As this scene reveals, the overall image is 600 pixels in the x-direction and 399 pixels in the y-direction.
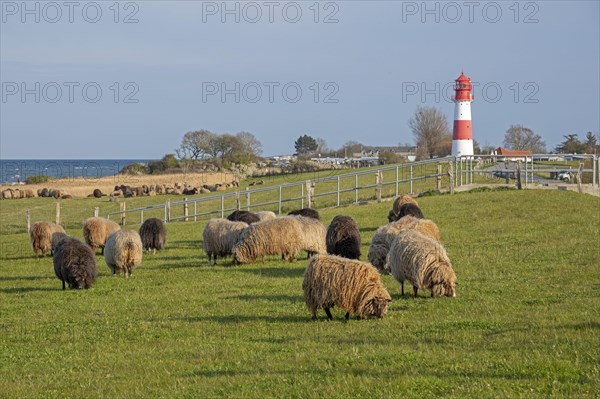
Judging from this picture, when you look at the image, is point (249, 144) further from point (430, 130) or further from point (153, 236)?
point (153, 236)

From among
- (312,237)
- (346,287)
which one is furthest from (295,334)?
(312,237)

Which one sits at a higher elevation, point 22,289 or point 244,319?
point 244,319

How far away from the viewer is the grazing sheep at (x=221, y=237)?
76.9 feet

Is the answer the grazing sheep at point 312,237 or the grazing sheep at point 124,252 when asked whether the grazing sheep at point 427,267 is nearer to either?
Result: the grazing sheep at point 312,237

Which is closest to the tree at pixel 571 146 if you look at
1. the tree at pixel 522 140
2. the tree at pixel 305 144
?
the tree at pixel 522 140

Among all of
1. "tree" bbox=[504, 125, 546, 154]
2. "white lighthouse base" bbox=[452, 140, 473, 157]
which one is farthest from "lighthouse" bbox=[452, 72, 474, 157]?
"tree" bbox=[504, 125, 546, 154]

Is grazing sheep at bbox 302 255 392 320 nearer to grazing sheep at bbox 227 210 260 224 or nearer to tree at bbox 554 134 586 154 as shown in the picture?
grazing sheep at bbox 227 210 260 224

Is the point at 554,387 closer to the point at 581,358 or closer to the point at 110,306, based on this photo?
the point at 581,358

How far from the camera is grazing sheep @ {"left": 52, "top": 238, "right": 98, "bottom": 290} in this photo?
1959cm

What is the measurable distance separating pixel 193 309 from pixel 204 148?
284ft

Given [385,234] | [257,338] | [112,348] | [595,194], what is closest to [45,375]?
[112,348]

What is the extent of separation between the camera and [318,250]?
899 inches

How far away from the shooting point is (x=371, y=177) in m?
62.6

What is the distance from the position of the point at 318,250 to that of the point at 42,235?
11.4 meters
